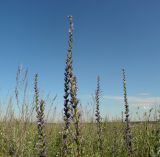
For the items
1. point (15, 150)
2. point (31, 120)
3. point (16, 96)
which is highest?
point (16, 96)

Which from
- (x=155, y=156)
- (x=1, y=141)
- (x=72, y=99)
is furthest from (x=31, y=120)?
(x=72, y=99)

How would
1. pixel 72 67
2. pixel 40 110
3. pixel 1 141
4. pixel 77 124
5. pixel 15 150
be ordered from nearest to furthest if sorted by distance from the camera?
pixel 77 124
pixel 72 67
pixel 40 110
pixel 15 150
pixel 1 141

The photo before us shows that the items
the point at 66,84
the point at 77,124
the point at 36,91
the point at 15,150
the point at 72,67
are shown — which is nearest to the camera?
the point at 77,124

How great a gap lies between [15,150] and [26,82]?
5.50 ft

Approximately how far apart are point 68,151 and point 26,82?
3.42m

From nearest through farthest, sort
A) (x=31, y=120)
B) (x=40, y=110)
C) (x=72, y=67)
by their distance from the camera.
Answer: (x=72, y=67)
(x=40, y=110)
(x=31, y=120)

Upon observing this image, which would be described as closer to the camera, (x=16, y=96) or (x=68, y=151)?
(x=68, y=151)

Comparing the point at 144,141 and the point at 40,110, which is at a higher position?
the point at 40,110

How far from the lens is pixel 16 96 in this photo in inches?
337

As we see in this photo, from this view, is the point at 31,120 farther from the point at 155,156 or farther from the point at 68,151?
the point at 155,156

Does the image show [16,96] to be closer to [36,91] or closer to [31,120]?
[31,120]

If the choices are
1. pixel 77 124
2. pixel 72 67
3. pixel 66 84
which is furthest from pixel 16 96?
pixel 77 124

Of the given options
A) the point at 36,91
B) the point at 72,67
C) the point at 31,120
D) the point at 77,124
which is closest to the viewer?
the point at 77,124

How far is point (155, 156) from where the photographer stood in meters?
5.92
